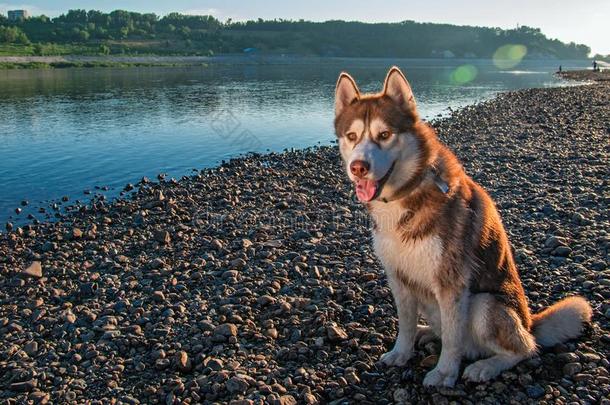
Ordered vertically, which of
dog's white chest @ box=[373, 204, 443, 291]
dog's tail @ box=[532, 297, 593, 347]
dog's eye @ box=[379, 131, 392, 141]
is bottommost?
dog's tail @ box=[532, 297, 593, 347]

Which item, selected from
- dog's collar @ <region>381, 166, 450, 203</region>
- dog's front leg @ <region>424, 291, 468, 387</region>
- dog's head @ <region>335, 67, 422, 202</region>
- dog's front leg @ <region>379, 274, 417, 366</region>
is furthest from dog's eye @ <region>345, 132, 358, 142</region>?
dog's front leg @ <region>424, 291, 468, 387</region>

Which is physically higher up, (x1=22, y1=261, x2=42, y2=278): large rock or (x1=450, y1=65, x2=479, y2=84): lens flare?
(x1=450, y1=65, x2=479, y2=84): lens flare

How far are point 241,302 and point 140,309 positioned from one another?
135 centimetres

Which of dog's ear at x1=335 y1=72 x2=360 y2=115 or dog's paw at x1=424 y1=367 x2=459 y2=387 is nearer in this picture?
dog's paw at x1=424 y1=367 x2=459 y2=387

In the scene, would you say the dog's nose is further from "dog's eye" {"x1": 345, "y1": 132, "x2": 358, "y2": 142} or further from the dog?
"dog's eye" {"x1": 345, "y1": 132, "x2": 358, "y2": 142}

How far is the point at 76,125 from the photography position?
1018 inches

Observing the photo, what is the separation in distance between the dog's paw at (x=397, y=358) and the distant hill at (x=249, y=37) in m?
104

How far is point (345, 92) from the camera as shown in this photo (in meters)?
4.59

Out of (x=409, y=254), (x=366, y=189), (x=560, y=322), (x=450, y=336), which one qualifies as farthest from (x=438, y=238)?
(x=560, y=322)

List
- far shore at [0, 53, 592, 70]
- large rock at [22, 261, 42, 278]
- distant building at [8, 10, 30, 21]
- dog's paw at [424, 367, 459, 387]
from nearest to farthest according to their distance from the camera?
1. dog's paw at [424, 367, 459, 387]
2. large rock at [22, 261, 42, 278]
3. far shore at [0, 53, 592, 70]
4. distant building at [8, 10, 30, 21]

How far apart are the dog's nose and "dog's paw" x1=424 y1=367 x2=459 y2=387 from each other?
190 cm

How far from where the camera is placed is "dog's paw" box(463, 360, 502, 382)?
411cm

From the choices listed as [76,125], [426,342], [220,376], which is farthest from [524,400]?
[76,125]

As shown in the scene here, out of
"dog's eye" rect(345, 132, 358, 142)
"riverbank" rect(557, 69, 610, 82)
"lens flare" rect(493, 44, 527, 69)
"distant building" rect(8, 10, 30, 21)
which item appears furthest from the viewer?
"lens flare" rect(493, 44, 527, 69)
